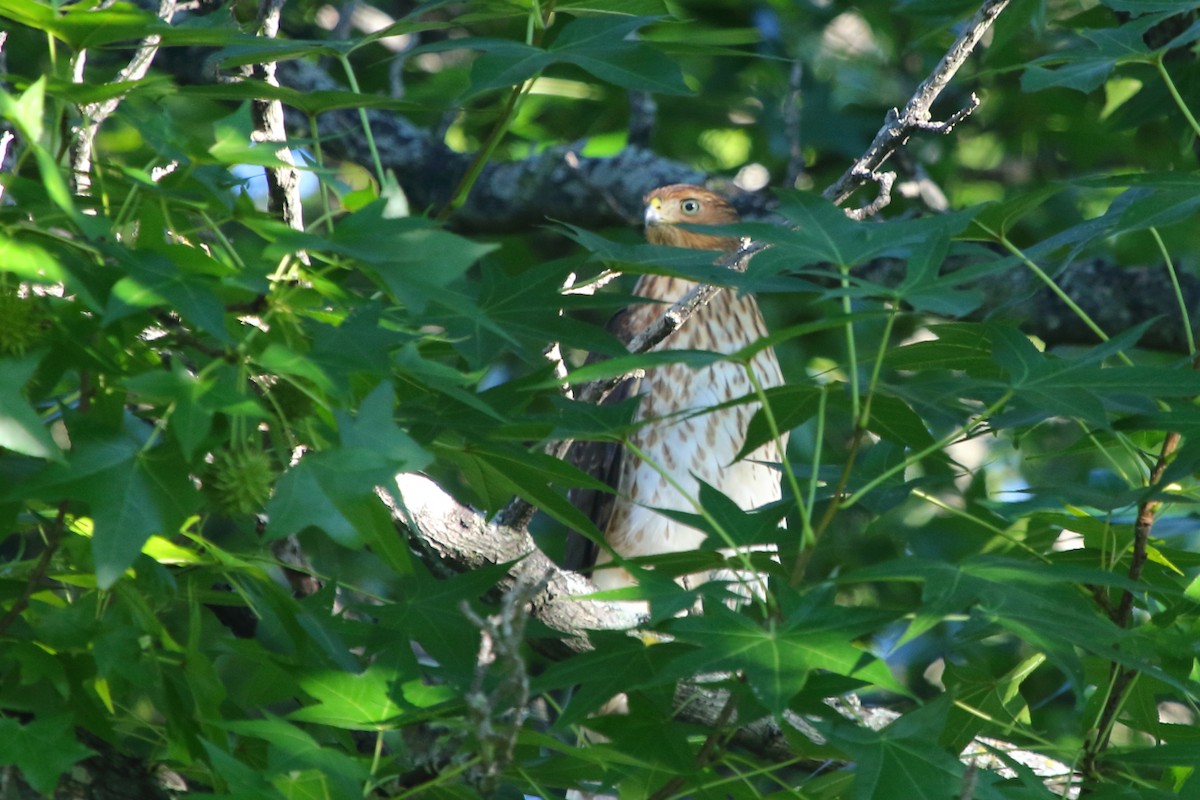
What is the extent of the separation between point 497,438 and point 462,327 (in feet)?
0.52

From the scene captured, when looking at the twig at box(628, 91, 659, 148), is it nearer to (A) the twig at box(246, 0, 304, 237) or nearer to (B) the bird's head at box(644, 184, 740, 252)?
(B) the bird's head at box(644, 184, 740, 252)

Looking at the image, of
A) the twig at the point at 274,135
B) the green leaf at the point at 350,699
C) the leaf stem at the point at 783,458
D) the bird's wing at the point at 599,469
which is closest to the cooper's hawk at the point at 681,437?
the bird's wing at the point at 599,469

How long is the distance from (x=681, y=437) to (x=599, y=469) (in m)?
0.29

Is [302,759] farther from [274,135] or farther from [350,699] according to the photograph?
[274,135]

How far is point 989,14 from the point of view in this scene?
86.0 inches

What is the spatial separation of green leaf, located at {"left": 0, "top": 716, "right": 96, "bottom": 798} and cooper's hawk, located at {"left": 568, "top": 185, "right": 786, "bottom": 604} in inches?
108

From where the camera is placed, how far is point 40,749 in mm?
1623

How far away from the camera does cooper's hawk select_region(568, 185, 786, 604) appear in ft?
14.5

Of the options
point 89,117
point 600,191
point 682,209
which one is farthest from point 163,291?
point 600,191

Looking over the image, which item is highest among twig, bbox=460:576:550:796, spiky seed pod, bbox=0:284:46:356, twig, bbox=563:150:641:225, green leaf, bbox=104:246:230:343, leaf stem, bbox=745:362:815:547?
green leaf, bbox=104:246:230:343

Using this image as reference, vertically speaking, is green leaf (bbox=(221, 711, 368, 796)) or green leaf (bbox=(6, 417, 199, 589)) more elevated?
green leaf (bbox=(6, 417, 199, 589))

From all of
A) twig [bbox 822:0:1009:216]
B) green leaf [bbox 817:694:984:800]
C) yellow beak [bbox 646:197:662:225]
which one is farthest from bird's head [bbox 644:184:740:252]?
green leaf [bbox 817:694:984:800]

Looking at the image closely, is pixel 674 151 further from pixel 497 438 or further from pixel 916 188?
pixel 497 438

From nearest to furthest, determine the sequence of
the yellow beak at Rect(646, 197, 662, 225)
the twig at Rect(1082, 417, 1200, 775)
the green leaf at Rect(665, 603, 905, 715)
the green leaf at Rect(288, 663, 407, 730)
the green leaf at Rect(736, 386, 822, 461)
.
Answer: the green leaf at Rect(665, 603, 905, 715), the green leaf at Rect(288, 663, 407, 730), the green leaf at Rect(736, 386, 822, 461), the twig at Rect(1082, 417, 1200, 775), the yellow beak at Rect(646, 197, 662, 225)
